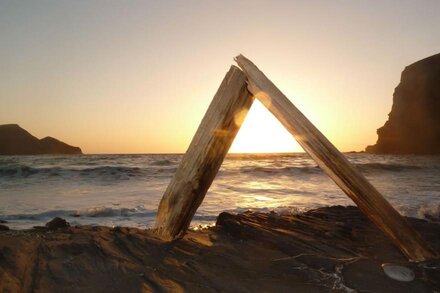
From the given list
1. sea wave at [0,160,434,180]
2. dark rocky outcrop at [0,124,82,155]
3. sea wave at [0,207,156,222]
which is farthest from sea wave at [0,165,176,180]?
dark rocky outcrop at [0,124,82,155]

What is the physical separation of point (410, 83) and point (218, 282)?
60376mm

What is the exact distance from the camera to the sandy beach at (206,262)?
193cm

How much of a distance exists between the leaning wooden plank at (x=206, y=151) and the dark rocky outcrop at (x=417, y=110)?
55.5 meters

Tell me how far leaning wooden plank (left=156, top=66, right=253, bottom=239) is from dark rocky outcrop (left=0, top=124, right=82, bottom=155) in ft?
280

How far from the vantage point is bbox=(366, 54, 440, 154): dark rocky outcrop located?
163 ft

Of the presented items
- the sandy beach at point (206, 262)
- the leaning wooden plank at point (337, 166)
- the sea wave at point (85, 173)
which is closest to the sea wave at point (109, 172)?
the sea wave at point (85, 173)

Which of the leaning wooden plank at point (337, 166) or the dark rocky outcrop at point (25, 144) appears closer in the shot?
the leaning wooden plank at point (337, 166)

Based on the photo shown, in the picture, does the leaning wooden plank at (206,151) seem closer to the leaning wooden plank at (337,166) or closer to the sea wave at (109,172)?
the leaning wooden plank at (337,166)

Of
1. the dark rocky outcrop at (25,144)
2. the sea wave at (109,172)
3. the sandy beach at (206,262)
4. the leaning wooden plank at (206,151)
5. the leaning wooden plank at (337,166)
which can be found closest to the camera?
the sandy beach at (206,262)

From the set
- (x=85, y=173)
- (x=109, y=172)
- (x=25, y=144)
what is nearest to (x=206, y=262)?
(x=109, y=172)

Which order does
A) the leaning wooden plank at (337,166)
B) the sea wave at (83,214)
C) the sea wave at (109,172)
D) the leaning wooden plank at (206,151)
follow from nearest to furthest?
the leaning wooden plank at (337,166) < the leaning wooden plank at (206,151) < the sea wave at (83,214) < the sea wave at (109,172)

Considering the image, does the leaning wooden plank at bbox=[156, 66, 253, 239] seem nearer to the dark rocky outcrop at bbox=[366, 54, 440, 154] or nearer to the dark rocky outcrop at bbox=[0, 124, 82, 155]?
the dark rocky outcrop at bbox=[366, 54, 440, 154]

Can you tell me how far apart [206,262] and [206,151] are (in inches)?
Answer: 32.0

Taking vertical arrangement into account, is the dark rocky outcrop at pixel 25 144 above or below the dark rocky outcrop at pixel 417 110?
below
